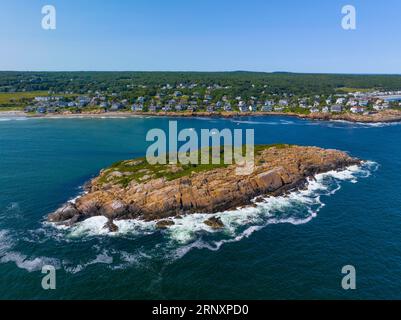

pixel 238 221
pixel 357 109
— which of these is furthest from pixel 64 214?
pixel 357 109

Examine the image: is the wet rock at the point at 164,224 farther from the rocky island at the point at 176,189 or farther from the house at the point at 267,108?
the house at the point at 267,108

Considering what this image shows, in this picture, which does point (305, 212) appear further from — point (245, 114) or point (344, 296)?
point (245, 114)

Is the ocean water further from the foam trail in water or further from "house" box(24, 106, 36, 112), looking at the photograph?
"house" box(24, 106, 36, 112)

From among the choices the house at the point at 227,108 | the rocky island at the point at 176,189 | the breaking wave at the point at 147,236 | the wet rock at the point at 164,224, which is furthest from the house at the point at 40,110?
the wet rock at the point at 164,224

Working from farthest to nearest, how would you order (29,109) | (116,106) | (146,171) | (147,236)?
(116,106) → (29,109) → (146,171) → (147,236)

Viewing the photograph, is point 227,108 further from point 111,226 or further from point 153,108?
point 111,226

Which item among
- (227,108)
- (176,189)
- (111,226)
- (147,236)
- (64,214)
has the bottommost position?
(147,236)
